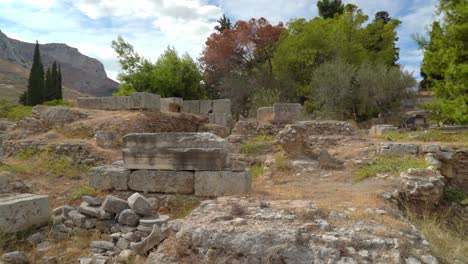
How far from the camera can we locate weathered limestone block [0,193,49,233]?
162 inches

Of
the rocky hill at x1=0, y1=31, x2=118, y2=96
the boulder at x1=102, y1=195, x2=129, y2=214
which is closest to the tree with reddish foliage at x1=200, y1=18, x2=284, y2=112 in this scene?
the boulder at x1=102, y1=195, x2=129, y2=214

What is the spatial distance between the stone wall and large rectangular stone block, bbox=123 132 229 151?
24.7 feet

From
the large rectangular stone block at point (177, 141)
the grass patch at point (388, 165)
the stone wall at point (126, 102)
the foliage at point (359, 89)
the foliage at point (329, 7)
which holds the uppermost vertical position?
the foliage at point (329, 7)

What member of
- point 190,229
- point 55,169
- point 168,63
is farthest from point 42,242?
point 168,63

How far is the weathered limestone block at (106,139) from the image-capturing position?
34.0ft

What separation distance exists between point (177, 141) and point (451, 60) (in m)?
12.9

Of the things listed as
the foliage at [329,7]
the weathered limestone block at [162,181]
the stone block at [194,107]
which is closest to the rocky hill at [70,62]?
the foliage at [329,7]

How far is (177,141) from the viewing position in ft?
18.1

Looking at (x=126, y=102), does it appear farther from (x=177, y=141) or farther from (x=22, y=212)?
(x=22, y=212)

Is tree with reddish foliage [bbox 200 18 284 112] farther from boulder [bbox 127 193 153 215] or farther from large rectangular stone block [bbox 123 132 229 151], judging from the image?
boulder [bbox 127 193 153 215]

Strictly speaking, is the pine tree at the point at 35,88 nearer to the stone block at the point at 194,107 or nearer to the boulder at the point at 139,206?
the stone block at the point at 194,107

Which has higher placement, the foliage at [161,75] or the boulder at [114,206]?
the foliage at [161,75]

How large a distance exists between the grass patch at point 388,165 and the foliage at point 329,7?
25.4 m

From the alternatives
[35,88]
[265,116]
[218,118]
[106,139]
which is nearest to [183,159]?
[106,139]
